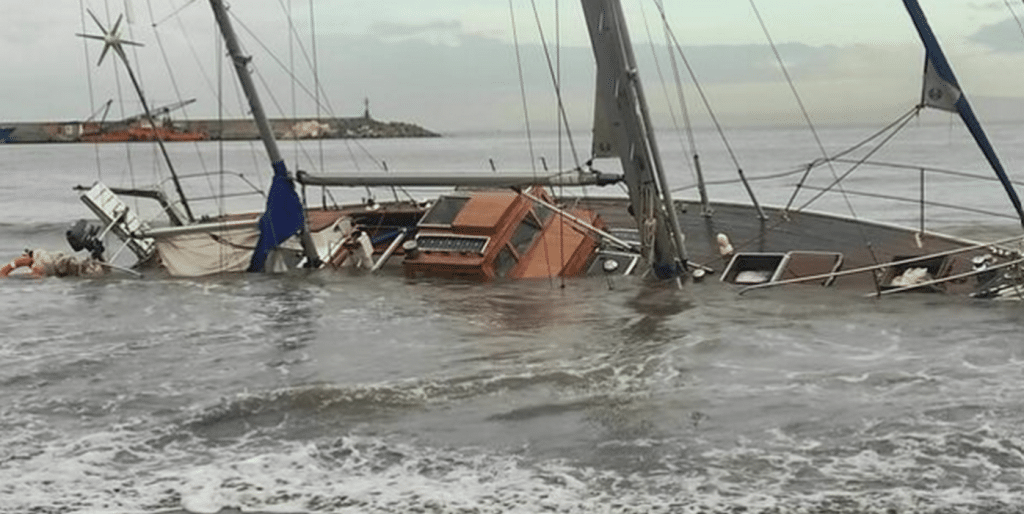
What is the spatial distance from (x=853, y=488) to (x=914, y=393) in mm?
3729

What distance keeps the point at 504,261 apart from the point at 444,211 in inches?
81.3

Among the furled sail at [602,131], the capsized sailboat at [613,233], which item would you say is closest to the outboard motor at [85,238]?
the capsized sailboat at [613,233]

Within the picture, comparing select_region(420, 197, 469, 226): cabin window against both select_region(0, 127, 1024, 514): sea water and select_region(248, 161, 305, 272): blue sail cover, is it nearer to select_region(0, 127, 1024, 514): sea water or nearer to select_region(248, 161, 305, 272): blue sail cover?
select_region(0, 127, 1024, 514): sea water

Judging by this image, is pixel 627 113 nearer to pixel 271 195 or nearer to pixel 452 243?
pixel 452 243

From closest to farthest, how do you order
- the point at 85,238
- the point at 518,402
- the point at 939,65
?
the point at 518,402 < the point at 939,65 < the point at 85,238

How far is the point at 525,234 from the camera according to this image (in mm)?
22469

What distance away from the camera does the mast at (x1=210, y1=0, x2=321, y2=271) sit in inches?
909

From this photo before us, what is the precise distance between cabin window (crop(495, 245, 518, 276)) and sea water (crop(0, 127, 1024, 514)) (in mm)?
463

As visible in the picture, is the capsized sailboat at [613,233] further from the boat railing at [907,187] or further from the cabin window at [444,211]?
the boat railing at [907,187]

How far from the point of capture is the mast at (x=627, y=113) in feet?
61.0

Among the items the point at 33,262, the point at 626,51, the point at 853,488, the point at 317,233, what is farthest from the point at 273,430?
the point at 33,262

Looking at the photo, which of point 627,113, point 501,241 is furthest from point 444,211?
point 627,113

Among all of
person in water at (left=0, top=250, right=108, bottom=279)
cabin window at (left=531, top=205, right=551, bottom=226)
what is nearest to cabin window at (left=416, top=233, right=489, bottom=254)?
cabin window at (left=531, top=205, right=551, bottom=226)

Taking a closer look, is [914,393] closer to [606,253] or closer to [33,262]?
[606,253]
